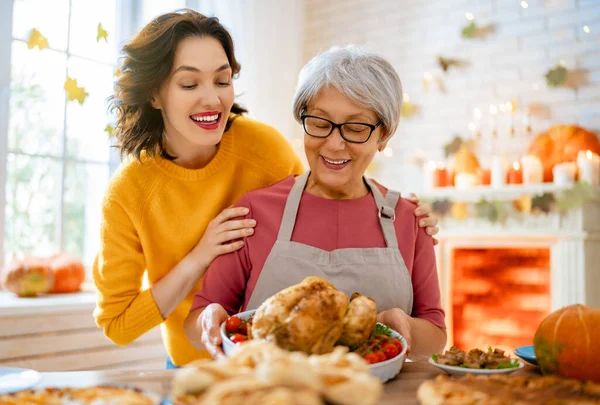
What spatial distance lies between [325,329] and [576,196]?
3.13 metres

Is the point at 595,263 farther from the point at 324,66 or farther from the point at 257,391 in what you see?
the point at 257,391

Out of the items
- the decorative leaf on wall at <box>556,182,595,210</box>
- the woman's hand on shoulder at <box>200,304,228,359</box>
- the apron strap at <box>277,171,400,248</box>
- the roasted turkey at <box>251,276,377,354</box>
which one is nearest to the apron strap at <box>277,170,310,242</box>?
the apron strap at <box>277,171,400,248</box>

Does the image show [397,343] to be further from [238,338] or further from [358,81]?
[358,81]

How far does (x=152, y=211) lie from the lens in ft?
6.39

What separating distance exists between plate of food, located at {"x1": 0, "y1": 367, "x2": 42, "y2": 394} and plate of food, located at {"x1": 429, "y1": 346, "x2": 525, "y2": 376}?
2.48ft

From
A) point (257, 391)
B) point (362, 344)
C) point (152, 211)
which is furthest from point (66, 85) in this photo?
point (257, 391)

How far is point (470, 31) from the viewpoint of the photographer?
4422 mm

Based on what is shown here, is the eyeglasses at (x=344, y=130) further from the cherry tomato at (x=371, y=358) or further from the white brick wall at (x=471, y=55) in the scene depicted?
the white brick wall at (x=471, y=55)

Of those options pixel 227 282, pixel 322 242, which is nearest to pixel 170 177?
pixel 227 282

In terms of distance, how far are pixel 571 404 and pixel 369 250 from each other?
83cm

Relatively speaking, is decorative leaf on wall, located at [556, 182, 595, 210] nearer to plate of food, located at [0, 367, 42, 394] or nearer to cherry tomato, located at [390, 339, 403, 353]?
cherry tomato, located at [390, 339, 403, 353]

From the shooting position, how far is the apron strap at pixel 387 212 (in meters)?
1.69

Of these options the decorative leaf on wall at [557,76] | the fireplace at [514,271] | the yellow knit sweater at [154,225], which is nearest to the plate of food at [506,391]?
the yellow knit sweater at [154,225]

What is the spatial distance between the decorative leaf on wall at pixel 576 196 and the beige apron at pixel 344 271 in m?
2.46
